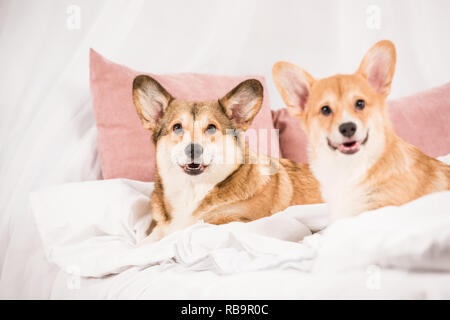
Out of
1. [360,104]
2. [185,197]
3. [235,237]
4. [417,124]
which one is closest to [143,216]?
[185,197]

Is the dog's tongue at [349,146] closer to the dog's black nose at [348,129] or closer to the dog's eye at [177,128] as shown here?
the dog's black nose at [348,129]

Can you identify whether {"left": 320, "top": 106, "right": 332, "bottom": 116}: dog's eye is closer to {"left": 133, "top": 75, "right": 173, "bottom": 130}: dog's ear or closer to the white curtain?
{"left": 133, "top": 75, "right": 173, "bottom": 130}: dog's ear

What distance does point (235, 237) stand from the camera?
926 millimetres

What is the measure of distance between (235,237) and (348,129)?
0.35 m

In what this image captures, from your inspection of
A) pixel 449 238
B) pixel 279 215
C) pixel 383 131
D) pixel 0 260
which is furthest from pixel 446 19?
pixel 0 260

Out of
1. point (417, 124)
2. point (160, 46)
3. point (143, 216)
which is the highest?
point (160, 46)

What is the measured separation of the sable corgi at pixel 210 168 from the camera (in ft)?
3.62

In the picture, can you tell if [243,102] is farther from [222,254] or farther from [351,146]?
[222,254]

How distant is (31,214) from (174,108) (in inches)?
20.2

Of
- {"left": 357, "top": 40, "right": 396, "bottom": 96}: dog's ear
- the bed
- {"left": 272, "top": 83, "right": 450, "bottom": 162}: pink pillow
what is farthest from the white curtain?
{"left": 357, "top": 40, "right": 396, "bottom": 96}: dog's ear

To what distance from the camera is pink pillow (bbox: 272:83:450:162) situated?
1320 millimetres

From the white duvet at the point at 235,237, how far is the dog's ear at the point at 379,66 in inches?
12.1

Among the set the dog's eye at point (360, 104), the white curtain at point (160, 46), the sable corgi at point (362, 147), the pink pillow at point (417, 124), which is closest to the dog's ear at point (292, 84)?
the sable corgi at point (362, 147)
